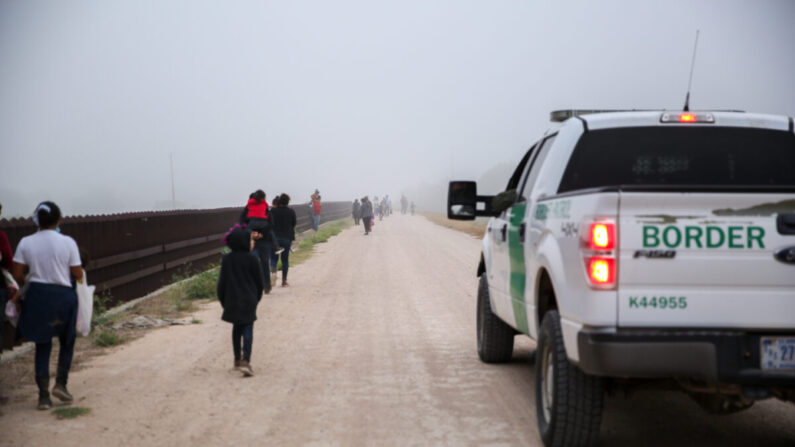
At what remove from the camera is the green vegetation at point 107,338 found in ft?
32.0

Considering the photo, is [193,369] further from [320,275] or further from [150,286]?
[320,275]

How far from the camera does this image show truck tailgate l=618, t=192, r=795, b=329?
4352 millimetres

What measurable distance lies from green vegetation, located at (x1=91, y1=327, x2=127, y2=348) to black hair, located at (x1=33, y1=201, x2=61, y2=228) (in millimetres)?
3477

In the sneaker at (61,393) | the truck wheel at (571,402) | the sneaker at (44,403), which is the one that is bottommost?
the sneaker at (44,403)

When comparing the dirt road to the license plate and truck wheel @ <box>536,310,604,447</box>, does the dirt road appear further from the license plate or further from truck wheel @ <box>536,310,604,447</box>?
the license plate

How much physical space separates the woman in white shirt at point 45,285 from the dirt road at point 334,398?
1.73 ft

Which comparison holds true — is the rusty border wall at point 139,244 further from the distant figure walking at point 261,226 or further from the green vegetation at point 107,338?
the distant figure walking at point 261,226

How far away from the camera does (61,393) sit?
673cm

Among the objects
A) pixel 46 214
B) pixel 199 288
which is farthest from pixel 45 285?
pixel 199 288

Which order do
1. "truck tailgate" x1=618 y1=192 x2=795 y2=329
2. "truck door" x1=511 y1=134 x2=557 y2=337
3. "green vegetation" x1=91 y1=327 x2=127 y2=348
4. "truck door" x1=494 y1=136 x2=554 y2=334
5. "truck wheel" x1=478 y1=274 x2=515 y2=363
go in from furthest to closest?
1. "green vegetation" x1=91 y1=327 x2=127 y2=348
2. "truck wheel" x1=478 y1=274 x2=515 y2=363
3. "truck door" x1=494 y1=136 x2=554 y2=334
4. "truck door" x1=511 y1=134 x2=557 y2=337
5. "truck tailgate" x1=618 y1=192 x2=795 y2=329

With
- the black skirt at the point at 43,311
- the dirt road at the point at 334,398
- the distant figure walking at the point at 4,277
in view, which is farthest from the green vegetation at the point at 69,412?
the distant figure walking at the point at 4,277

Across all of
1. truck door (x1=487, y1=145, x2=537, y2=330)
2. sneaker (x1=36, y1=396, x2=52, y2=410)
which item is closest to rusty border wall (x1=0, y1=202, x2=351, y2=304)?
sneaker (x1=36, y1=396, x2=52, y2=410)

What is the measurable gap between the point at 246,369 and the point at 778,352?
16.3ft

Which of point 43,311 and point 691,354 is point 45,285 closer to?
point 43,311
